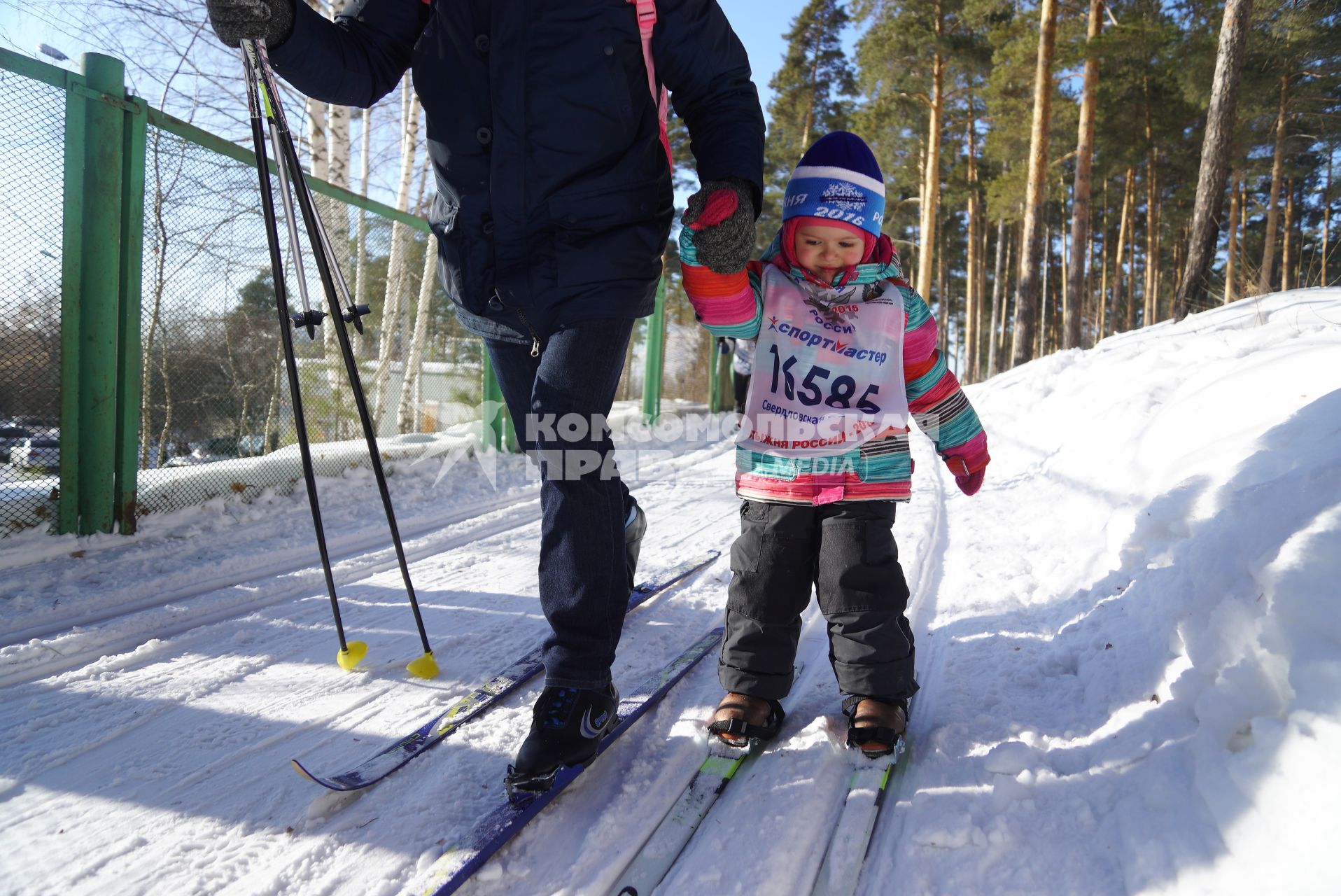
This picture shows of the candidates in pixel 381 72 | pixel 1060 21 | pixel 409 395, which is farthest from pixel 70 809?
pixel 1060 21

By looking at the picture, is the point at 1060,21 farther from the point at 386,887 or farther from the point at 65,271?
the point at 386,887

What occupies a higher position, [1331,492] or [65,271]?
[65,271]

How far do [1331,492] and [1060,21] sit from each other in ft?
54.2

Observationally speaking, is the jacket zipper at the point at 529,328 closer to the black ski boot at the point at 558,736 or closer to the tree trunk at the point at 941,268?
the black ski boot at the point at 558,736

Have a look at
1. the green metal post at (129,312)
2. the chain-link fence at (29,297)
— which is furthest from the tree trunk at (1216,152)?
the chain-link fence at (29,297)

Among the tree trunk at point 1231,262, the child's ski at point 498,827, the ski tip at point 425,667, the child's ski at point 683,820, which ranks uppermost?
the tree trunk at point 1231,262

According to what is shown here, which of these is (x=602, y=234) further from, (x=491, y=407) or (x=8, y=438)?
(x=491, y=407)

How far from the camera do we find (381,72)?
177 centimetres

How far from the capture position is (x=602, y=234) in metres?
1.60

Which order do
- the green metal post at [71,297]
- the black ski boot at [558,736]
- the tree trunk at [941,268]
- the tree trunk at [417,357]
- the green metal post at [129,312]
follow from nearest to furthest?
the black ski boot at [558,736] → the green metal post at [71,297] → the green metal post at [129,312] → the tree trunk at [417,357] → the tree trunk at [941,268]

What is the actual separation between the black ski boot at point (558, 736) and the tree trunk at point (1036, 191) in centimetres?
1354

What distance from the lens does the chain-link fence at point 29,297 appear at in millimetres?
3029

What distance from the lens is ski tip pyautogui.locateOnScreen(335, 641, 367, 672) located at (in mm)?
1963

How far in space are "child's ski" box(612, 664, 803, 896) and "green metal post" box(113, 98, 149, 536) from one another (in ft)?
10.8
